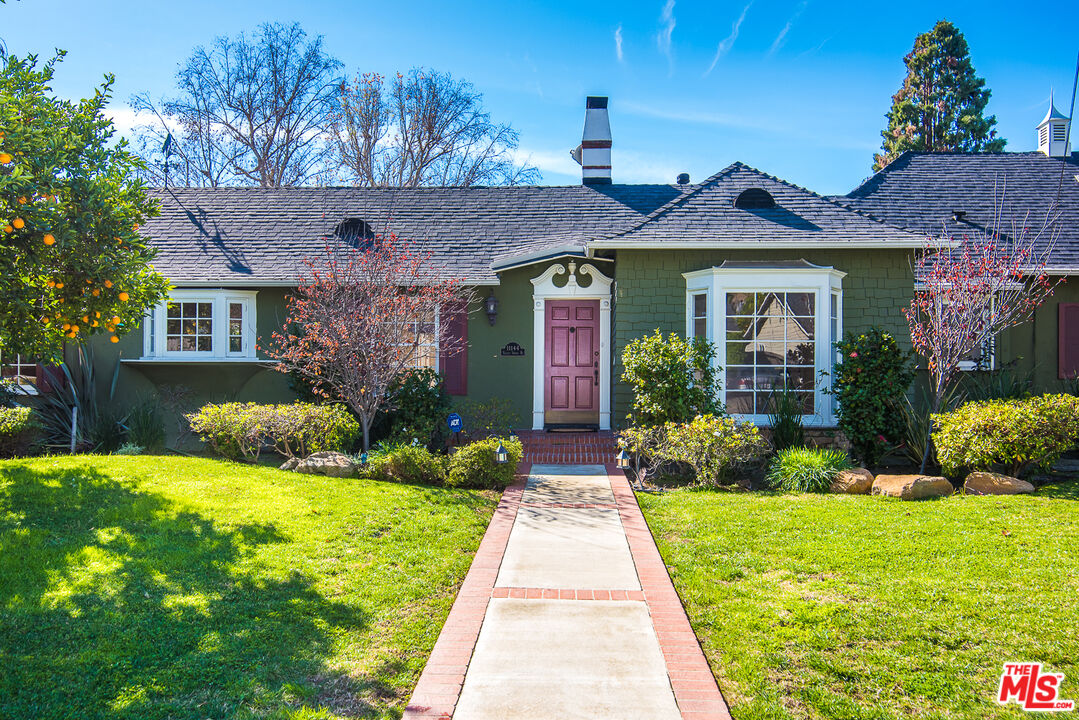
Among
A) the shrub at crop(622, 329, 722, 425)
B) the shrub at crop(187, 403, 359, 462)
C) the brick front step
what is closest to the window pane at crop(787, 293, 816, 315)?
the shrub at crop(622, 329, 722, 425)

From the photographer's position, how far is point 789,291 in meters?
10.0

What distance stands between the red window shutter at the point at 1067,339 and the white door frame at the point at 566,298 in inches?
291

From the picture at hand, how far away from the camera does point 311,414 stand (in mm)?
9203

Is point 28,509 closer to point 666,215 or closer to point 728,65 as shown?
point 666,215

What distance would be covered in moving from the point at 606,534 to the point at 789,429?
13.3 ft

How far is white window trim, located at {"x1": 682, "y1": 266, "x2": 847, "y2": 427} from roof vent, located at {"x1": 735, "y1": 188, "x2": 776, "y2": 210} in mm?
1774

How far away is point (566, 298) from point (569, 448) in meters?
2.67

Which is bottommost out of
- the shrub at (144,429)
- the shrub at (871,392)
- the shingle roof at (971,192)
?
the shrub at (144,429)

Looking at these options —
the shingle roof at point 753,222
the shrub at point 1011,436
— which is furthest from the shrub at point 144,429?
the shrub at point 1011,436

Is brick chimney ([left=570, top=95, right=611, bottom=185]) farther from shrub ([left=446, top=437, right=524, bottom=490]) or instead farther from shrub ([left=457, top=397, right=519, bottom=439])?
shrub ([left=446, top=437, right=524, bottom=490])

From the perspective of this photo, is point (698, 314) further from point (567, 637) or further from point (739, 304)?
point (567, 637)

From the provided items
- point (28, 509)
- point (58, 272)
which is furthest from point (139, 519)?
point (58, 272)

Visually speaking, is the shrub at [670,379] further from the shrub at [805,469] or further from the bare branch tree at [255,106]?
the bare branch tree at [255,106]

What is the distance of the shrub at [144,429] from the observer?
10.1m
